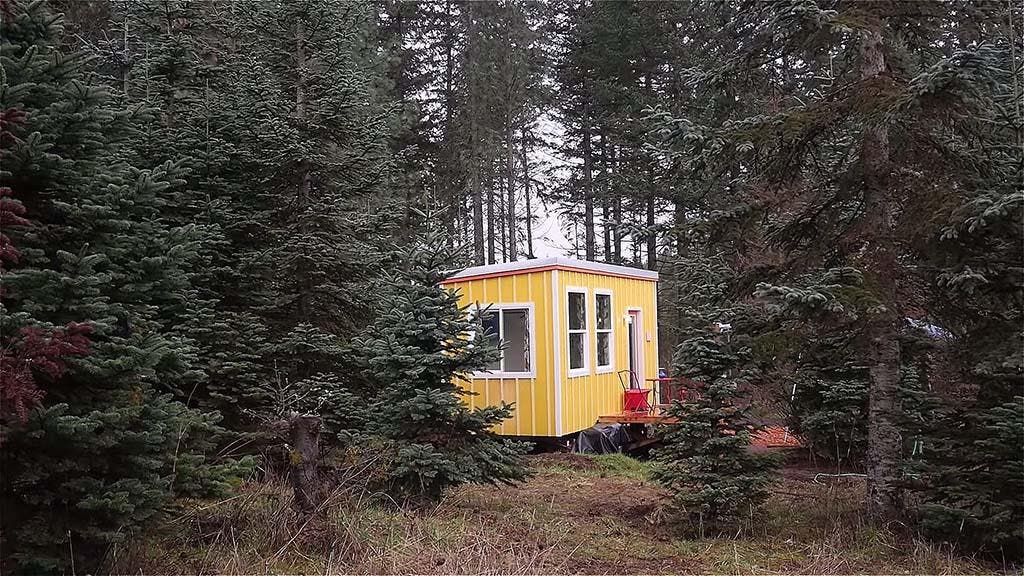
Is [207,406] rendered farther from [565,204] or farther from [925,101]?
[565,204]

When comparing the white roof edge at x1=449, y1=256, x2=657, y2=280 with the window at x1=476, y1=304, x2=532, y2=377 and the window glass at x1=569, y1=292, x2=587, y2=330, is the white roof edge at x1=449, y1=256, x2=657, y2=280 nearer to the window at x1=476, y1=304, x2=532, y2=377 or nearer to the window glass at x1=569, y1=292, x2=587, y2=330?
the window glass at x1=569, y1=292, x2=587, y2=330

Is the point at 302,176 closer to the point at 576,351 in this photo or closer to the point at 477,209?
the point at 576,351

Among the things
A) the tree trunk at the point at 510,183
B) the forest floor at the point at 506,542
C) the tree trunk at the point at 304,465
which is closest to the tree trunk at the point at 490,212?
the tree trunk at the point at 510,183

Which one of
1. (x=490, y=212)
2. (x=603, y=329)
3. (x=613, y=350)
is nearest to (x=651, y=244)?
(x=490, y=212)

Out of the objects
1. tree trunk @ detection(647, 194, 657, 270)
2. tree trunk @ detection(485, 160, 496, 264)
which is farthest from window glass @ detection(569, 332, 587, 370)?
tree trunk @ detection(485, 160, 496, 264)

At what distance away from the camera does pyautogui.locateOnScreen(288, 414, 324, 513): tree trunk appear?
16.1ft

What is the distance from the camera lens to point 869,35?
229 inches

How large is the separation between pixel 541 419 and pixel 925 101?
23.2 feet

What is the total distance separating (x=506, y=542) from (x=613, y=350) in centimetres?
716

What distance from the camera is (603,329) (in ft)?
39.3

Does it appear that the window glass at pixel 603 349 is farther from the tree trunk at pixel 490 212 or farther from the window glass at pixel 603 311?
the tree trunk at pixel 490 212

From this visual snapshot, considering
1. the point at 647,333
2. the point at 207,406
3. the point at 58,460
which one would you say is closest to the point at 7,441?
the point at 58,460

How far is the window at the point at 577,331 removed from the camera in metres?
11.1

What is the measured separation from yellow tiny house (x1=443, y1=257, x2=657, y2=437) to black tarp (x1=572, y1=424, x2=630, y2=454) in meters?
0.17
